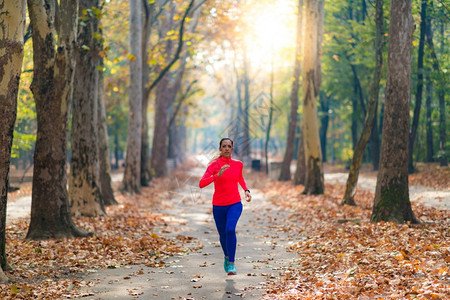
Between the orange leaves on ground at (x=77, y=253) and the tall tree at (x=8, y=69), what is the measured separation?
0.62 meters

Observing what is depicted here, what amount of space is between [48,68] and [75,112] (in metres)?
4.15

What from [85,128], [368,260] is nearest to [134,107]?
[85,128]

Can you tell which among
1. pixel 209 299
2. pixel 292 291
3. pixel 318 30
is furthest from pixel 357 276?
pixel 318 30

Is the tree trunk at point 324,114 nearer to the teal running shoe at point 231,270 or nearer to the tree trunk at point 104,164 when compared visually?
the tree trunk at point 104,164

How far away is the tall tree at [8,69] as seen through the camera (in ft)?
22.1

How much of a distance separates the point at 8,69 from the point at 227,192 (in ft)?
11.2

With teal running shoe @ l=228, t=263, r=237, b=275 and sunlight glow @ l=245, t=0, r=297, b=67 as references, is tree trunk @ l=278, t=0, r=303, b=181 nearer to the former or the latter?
sunlight glow @ l=245, t=0, r=297, b=67

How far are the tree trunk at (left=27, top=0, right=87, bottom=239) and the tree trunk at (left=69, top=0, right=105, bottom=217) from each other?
3.52m

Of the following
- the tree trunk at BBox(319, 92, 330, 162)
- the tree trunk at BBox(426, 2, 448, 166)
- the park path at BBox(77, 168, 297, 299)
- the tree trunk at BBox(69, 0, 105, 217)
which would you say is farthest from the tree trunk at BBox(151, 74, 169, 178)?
the park path at BBox(77, 168, 297, 299)

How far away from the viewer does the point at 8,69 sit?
6777 mm

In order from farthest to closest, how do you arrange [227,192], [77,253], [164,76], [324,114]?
[324,114] → [164,76] → [77,253] → [227,192]

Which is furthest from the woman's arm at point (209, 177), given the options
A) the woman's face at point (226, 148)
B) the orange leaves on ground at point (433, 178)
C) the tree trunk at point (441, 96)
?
the tree trunk at point (441, 96)

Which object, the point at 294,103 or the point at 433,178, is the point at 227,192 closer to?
the point at 433,178

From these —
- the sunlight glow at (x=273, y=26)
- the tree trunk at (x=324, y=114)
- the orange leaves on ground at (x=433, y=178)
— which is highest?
the sunlight glow at (x=273, y=26)
